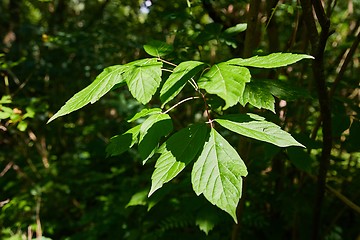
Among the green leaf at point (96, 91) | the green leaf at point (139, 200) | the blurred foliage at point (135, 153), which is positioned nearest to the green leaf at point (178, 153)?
the green leaf at point (96, 91)

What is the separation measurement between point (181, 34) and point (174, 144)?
119 centimetres

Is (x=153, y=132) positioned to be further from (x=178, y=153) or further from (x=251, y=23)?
(x=251, y=23)

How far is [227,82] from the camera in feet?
2.67

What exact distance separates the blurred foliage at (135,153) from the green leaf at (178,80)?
34cm

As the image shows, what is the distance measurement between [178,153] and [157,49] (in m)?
0.48

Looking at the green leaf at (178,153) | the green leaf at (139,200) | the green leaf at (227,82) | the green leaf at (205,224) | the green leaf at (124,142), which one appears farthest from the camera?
the green leaf at (139,200)

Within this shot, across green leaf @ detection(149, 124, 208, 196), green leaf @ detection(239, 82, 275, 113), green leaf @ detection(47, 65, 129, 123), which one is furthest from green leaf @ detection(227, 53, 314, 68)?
green leaf @ detection(47, 65, 129, 123)

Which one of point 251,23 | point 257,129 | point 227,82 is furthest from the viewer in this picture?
point 251,23

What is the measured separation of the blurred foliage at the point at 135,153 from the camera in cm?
180

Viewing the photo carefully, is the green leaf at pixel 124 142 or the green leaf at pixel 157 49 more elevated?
the green leaf at pixel 157 49

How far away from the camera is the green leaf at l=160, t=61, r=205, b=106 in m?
0.89

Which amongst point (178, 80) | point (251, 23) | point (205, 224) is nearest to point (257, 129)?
point (178, 80)

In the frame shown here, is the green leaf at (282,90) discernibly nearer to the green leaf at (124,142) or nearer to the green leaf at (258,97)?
the green leaf at (258,97)

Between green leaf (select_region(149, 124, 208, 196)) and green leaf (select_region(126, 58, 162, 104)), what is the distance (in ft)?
0.46
